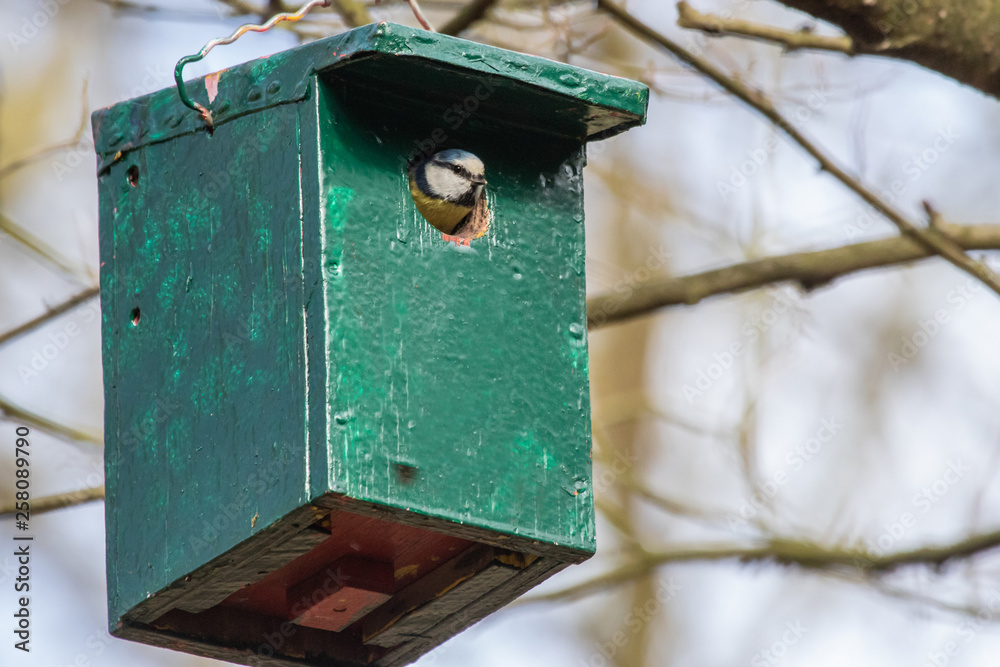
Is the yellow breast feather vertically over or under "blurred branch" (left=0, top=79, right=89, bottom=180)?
under

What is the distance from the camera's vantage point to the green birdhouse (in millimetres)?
2125

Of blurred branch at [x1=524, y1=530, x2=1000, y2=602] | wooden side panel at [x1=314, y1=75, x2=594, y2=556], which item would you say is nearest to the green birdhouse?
wooden side panel at [x1=314, y1=75, x2=594, y2=556]

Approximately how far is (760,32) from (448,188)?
3.13 ft

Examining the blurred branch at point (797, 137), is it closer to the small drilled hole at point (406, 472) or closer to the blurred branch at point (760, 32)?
the blurred branch at point (760, 32)

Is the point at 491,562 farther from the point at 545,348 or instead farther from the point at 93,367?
the point at 93,367

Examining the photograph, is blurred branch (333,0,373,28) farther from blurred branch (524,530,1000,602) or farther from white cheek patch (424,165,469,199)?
blurred branch (524,530,1000,602)

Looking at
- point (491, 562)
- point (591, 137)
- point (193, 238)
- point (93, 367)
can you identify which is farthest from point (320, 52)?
point (93, 367)

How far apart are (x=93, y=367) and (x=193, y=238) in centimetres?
411

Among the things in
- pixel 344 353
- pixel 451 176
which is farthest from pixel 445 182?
pixel 344 353

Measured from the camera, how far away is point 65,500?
2730mm

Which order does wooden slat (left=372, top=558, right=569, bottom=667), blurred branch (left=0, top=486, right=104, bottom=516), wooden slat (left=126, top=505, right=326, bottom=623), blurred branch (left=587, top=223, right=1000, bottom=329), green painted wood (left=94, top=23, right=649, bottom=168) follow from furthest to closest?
blurred branch (left=587, top=223, right=1000, bottom=329) → blurred branch (left=0, top=486, right=104, bottom=516) → wooden slat (left=372, top=558, right=569, bottom=667) → green painted wood (left=94, top=23, right=649, bottom=168) → wooden slat (left=126, top=505, right=326, bottom=623)

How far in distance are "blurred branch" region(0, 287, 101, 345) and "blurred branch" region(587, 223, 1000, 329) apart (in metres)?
1.06

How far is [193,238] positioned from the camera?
238 cm

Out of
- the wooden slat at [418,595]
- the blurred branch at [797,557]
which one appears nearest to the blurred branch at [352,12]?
the wooden slat at [418,595]
